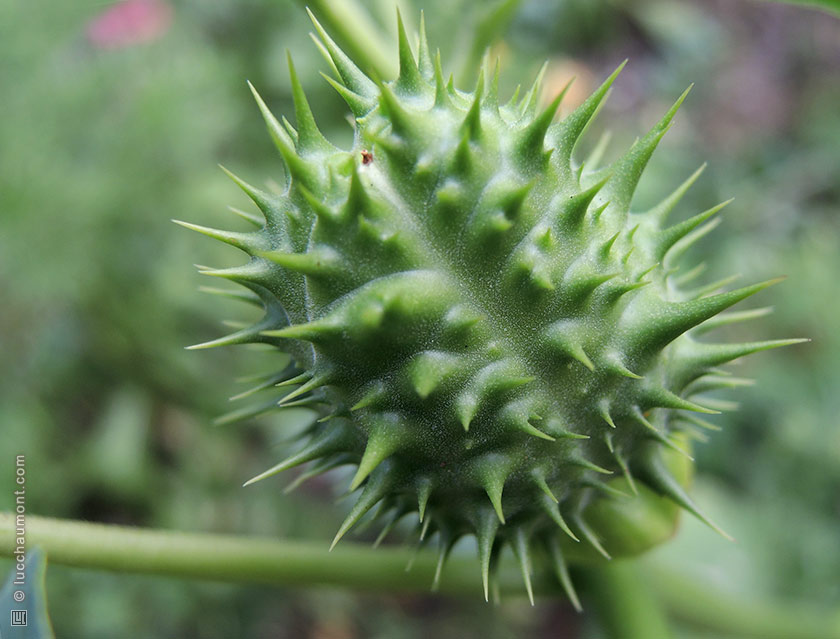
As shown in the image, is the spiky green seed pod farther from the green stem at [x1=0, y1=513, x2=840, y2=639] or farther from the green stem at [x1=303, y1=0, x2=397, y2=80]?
the green stem at [x1=303, y1=0, x2=397, y2=80]

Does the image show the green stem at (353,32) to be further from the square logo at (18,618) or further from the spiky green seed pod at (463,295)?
the square logo at (18,618)

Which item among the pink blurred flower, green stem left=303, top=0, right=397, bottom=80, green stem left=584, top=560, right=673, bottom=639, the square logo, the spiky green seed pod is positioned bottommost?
green stem left=584, top=560, right=673, bottom=639

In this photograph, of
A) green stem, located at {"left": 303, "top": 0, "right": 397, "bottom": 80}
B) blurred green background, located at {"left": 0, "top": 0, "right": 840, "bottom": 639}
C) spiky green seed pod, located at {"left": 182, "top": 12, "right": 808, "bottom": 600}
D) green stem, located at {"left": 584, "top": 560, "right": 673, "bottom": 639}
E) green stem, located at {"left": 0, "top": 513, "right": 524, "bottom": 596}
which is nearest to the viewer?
spiky green seed pod, located at {"left": 182, "top": 12, "right": 808, "bottom": 600}

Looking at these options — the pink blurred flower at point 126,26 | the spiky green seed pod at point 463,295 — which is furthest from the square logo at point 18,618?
the pink blurred flower at point 126,26

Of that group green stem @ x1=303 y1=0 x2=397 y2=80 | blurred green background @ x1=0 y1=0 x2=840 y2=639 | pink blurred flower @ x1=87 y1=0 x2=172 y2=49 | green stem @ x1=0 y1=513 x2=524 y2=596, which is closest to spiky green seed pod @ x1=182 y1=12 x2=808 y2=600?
green stem @ x1=0 y1=513 x2=524 y2=596

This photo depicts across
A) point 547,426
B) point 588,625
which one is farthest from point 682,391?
point 588,625

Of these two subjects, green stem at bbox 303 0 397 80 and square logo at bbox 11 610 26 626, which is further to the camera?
green stem at bbox 303 0 397 80

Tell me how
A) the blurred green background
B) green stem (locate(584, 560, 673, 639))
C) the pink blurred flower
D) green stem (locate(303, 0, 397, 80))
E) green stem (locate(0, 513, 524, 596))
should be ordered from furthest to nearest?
the pink blurred flower, the blurred green background, green stem (locate(303, 0, 397, 80)), green stem (locate(584, 560, 673, 639)), green stem (locate(0, 513, 524, 596))
